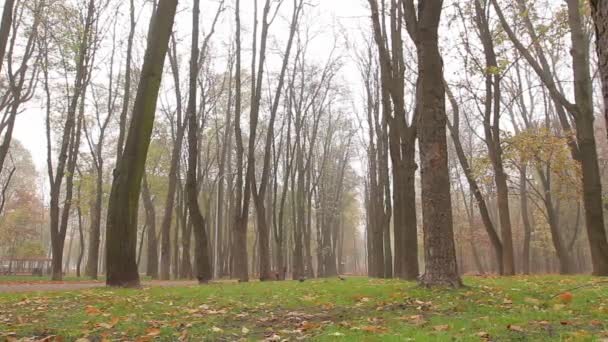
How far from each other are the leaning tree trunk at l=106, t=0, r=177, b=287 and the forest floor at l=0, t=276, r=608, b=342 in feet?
9.00

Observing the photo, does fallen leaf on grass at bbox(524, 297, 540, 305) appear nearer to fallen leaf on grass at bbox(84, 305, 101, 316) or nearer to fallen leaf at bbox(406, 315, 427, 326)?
fallen leaf at bbox(406, 315, 427, 326)

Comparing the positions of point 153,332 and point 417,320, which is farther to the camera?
point 417,320

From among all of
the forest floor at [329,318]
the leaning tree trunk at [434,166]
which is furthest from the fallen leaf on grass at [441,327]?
the leaning tree trunk at [434,166]

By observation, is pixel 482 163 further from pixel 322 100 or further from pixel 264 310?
pixel 322 100

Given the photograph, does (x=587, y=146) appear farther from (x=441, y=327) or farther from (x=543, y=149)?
(x=441, y=327)

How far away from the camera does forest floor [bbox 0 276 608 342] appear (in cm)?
438

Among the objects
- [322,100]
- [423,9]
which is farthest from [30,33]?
[423,9]

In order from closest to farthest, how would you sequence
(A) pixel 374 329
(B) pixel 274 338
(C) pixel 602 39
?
(C) pixel 602 39, (B) pixel 274 338, (A) pixel 374 329

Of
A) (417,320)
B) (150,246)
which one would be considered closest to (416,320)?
(417,320)

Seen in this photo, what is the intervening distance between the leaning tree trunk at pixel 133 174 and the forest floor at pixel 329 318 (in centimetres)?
274

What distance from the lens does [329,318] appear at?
591 centimetres

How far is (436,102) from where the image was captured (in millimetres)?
8594

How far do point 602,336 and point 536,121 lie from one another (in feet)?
103

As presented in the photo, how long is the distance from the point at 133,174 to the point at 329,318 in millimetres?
7213
